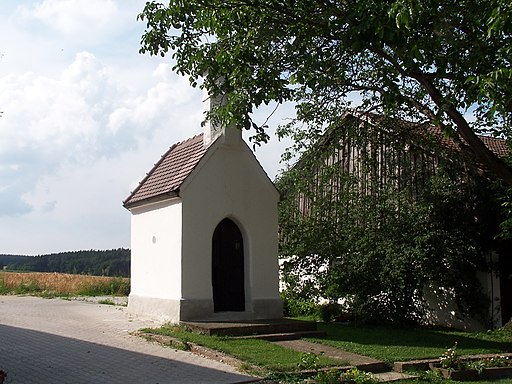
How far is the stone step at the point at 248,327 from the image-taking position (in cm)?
1430

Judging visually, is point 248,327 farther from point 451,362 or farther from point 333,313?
point 333,313

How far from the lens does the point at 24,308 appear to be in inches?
857

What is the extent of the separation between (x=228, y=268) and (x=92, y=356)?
5.61 metres

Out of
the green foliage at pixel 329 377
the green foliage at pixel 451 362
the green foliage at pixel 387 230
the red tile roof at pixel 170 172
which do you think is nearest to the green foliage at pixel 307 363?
the green foliage at pixel 329 377

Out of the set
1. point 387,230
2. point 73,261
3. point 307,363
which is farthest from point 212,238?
point 73,261

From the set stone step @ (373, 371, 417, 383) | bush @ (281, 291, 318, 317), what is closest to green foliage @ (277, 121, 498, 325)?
bush @ (281, 291, 318, 317)

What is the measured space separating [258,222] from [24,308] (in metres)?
10.0

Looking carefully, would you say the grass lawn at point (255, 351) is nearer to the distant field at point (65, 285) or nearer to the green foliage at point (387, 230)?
the green foliage at point (387, 230)

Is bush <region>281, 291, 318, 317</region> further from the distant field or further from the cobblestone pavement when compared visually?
the distant field

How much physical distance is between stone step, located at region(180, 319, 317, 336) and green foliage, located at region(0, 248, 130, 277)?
3046 cm

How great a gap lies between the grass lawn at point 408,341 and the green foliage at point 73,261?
99.7ft

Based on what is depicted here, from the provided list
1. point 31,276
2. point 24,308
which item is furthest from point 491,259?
point 31,276

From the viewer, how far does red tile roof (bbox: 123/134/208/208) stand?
1677 centimetres

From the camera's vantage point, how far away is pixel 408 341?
15.1 metres
